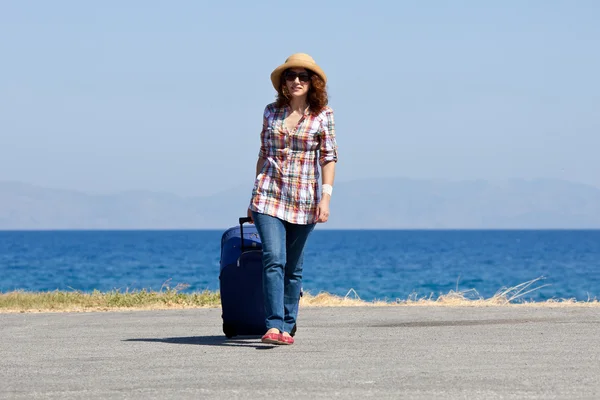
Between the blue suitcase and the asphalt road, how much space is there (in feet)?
0.48

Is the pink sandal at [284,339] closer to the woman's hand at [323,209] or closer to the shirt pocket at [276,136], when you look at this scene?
the woman's hand at [323,209]

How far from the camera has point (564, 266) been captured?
2751 inches

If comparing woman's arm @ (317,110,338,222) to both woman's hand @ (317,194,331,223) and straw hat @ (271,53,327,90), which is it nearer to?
woman's hand @ (317,194,331,223)

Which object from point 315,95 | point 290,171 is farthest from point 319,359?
point 315,95

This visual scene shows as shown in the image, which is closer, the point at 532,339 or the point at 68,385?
the point at 68,385

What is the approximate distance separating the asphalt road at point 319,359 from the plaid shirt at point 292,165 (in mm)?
1048

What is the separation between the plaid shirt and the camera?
26.4 feet

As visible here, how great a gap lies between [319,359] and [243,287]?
5.19 feet

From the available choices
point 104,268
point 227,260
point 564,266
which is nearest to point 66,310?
point 227,260

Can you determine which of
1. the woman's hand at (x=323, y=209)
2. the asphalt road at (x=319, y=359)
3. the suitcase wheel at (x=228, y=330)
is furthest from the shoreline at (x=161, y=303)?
the woman's hand at (x=323, y=209)

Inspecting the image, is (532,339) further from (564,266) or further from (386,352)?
(564,266)

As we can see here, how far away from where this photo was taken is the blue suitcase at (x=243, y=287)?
8.56 meters

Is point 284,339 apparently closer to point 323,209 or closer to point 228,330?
point 228,330

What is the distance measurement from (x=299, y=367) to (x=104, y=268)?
61614mm
